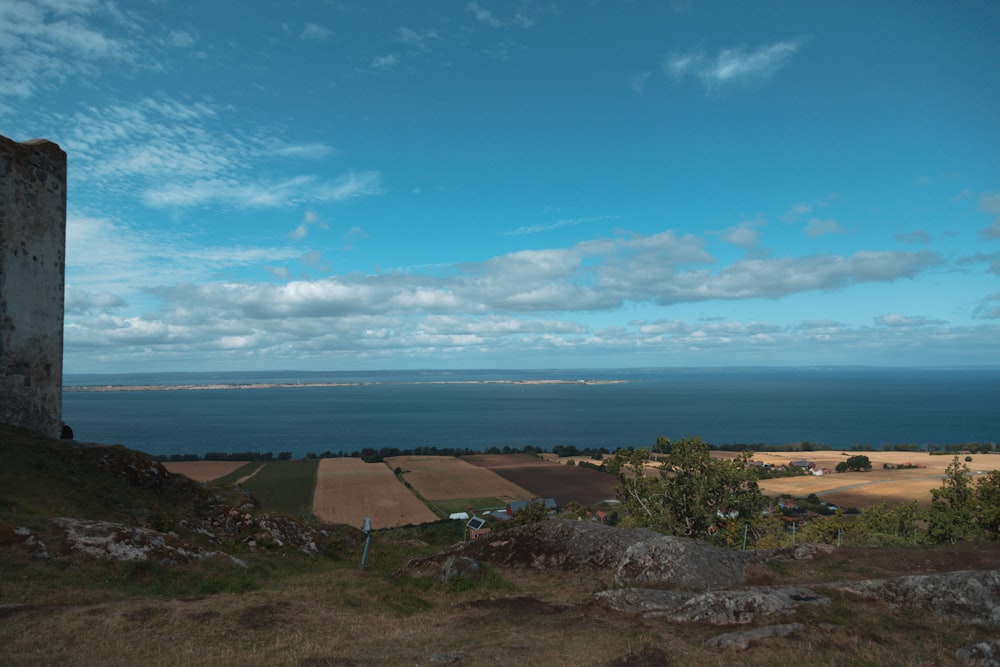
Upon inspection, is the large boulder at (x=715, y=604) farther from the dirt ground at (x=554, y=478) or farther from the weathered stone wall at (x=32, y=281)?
the dirt ground at (x=554, y=478)

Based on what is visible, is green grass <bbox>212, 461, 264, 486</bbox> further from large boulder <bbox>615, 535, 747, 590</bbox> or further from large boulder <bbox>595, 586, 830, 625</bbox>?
large boulder <bbox>595, 586, 830, 625</bbox>

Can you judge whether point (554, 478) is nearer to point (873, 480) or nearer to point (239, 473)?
point (239, 473)

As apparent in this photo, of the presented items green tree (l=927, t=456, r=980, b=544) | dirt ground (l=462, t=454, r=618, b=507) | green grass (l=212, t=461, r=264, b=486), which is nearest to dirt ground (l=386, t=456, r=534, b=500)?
dirt ground (l=462, t=454, r=618, b=507)

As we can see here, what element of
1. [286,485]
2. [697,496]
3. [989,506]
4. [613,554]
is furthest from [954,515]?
[286,485]

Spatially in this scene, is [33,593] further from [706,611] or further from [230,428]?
[230,428]

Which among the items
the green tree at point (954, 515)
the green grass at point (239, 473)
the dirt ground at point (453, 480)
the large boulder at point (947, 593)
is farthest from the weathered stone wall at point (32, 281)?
the dirt ground at point (453, 480)

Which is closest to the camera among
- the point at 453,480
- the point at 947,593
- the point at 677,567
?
the point at 947,593

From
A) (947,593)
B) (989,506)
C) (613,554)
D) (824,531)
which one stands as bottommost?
(824,531)

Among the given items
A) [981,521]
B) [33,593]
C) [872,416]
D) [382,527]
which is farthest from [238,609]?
→ [872,416]
